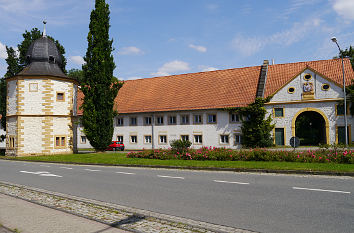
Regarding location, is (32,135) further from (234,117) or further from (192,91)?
(234,117)

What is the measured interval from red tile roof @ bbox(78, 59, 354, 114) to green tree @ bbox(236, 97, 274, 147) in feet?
3.83

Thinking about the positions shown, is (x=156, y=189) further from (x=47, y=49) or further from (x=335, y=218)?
(x=47, y=49)

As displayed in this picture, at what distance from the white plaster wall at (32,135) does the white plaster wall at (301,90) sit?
24.4 m

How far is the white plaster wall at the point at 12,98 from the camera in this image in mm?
31250

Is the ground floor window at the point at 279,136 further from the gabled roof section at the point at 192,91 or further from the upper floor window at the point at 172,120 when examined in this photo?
the upper floor window at the point at 172,120

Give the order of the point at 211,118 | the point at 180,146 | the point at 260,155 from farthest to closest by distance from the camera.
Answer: the point at 211,118 < the point at 180,146 < the point at 260,155

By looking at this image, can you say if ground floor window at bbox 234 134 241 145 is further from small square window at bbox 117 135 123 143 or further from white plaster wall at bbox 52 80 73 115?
white plaster wall at bbox 52 80 73 115

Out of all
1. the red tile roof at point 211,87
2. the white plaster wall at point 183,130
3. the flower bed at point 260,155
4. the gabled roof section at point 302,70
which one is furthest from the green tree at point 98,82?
the gabled roof section at point 302,70

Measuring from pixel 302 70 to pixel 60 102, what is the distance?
1005 inches

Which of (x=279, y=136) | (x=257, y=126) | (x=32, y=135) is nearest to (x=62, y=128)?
(x=32, y=135)

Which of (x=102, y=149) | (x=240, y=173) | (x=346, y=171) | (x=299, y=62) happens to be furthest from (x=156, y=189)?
(x=299, y=62)

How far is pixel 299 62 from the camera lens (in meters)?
35.0

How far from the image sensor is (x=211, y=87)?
3622 centimetres

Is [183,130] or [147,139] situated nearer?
[183,130]
